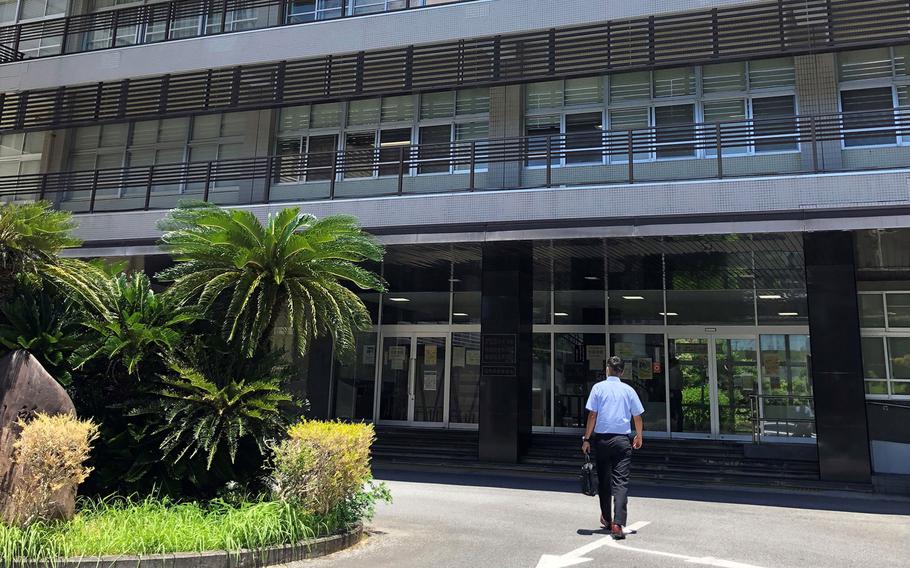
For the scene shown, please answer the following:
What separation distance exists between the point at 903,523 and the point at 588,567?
5.66m

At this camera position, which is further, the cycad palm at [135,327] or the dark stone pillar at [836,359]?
the dark stone pillar at [836,359]

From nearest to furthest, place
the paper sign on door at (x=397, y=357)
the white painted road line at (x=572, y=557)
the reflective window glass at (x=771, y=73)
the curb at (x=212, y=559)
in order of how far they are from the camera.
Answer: the curb at (x=212, y=559) < the white painted road line at (x=572, y=557) < the reflective window glass at (x=771, y=73) < the paper sign on door at (x=397, y=357)

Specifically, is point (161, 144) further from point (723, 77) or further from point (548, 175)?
point (723, 77)

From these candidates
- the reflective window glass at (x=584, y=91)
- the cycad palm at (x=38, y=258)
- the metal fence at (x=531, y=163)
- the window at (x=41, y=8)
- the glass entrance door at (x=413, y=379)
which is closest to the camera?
the cycad palm at (x=38, y=258)

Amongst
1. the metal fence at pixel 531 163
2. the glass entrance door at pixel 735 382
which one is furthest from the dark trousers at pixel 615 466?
the glass entrance door at pixel 735 382

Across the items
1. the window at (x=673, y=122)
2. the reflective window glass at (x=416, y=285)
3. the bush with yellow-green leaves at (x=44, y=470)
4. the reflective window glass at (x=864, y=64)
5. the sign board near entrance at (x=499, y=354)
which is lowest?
the bush with yellow-green leaves at (x=44, y=470)

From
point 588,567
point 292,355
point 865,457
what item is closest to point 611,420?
point 588,567

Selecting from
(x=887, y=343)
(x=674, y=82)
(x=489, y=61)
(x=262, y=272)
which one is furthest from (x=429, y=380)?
(x=887, y=343)

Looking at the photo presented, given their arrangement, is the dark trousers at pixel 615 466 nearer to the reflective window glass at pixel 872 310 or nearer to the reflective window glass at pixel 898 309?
the reflective window glass at pixel 872 310

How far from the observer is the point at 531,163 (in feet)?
48.7

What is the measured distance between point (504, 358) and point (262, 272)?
668 centimetres

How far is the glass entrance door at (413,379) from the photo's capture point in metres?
17.6

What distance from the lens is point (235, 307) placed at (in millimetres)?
8180

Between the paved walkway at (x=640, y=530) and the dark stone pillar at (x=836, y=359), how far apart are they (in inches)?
28.2
